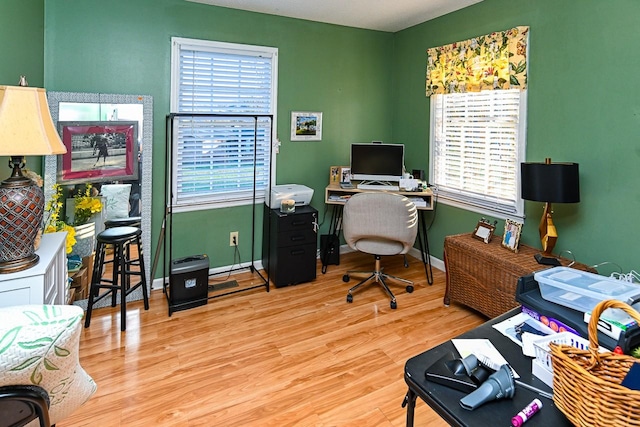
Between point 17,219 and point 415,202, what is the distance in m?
3.04

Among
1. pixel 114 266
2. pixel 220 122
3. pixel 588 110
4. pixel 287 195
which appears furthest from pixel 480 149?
pixel 114 266

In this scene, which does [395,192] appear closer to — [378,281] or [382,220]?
[382,220]

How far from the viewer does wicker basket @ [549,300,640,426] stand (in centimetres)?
74

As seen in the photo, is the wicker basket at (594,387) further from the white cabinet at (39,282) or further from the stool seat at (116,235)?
the stool seat at (116,235)

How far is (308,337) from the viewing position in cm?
269

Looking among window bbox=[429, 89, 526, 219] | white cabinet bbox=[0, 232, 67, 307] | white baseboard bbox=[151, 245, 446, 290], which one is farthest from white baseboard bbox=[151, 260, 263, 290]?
window bbox=[429, 89, 526, 219]

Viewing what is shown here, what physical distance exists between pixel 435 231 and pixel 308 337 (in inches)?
81.3

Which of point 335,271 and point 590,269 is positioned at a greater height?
point 590,269

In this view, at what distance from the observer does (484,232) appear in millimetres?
3072

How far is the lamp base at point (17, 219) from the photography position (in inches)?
67.1

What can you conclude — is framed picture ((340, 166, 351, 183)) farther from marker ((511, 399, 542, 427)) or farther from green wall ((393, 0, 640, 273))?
marker ((511, 399, 542, 427))

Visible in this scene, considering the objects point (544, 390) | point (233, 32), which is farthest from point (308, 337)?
point (233, 32)

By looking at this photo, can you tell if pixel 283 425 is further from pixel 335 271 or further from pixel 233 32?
pixel 233 32

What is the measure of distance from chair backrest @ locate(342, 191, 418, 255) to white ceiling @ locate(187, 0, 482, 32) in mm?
1761
